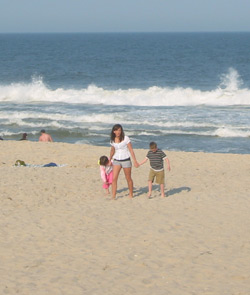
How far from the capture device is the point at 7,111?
1190 inches

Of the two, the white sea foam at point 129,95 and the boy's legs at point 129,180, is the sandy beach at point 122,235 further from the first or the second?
the white sea foam at point 129,95

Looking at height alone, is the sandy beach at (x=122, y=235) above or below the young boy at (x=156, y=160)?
below

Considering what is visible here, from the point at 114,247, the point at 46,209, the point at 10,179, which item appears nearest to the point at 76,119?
the point at 10,179

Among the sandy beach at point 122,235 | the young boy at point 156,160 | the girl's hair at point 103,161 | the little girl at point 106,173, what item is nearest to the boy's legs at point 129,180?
the sandy beach at point 122,235

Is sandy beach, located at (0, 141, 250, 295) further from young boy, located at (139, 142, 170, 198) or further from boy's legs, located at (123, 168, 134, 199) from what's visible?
young boy, located at (139, 142, 170, 198)

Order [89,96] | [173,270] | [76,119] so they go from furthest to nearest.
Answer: [89,96] < [76,119] < [173,270]

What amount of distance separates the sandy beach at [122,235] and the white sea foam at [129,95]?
20795 mm

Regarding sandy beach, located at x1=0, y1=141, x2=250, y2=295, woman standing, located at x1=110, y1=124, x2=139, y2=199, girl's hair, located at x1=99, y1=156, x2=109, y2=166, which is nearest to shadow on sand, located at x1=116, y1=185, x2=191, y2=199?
sandy beach, located at x1=0, y1=141, x2=250, y2=295

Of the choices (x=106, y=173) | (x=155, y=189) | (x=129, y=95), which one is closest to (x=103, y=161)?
(x=106, y=173)

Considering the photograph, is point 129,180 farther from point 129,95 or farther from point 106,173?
point 129,95

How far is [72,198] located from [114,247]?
11.2ft

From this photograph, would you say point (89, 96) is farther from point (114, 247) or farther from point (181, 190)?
point (114, 247)

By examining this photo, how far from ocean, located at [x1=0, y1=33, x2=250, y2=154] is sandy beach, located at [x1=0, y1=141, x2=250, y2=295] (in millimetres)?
8624

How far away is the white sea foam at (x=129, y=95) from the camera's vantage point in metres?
35.3
